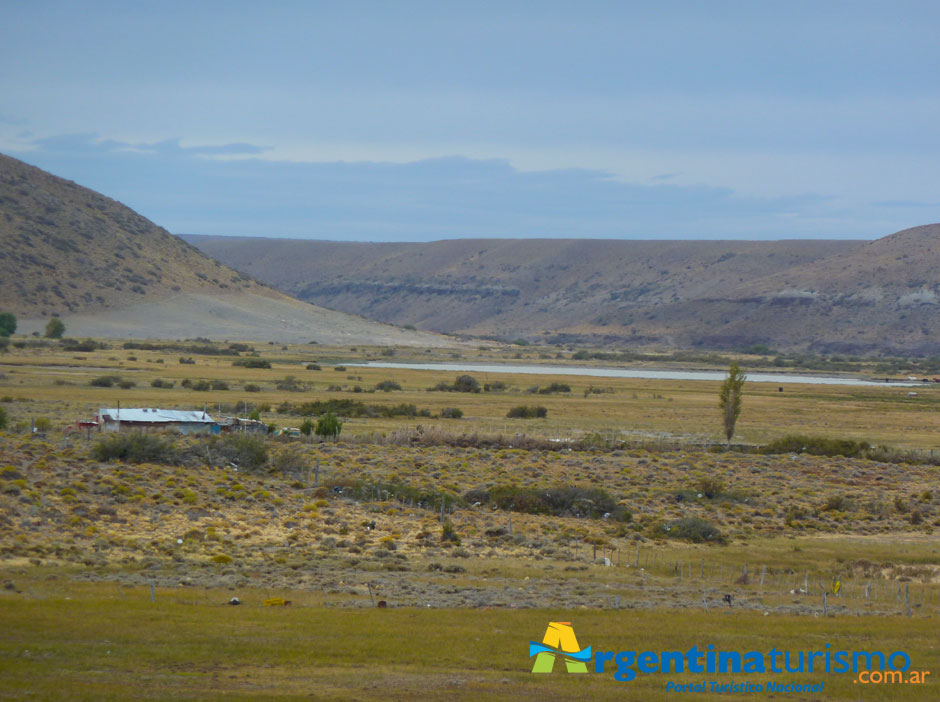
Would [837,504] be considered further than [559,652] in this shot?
Yes

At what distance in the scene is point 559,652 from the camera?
1452 cm

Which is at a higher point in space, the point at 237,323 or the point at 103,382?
the point at 237,323

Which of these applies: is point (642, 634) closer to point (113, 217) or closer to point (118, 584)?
point (118, 584)

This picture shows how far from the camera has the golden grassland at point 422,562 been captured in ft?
44.5

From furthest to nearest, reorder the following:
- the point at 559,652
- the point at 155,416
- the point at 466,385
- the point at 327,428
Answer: the point at 466,385
the point at 327,428
the point at 155,416
the point at 559,652

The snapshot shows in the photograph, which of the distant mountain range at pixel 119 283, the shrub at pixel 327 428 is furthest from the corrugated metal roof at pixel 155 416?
the distant mountain range at pixel 119 283

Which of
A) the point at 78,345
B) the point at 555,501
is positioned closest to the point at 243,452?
the point at 555,501

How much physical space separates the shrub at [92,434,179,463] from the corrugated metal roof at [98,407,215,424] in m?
7.08

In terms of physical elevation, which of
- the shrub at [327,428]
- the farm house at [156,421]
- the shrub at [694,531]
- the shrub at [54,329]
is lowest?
the shrub at [694,531]

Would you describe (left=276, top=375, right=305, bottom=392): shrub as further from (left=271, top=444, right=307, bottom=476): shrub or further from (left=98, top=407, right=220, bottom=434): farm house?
(left=271, top=444, right=307, bottom=476): shrub

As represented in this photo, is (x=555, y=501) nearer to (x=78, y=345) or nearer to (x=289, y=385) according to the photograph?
(x=289, y=385)

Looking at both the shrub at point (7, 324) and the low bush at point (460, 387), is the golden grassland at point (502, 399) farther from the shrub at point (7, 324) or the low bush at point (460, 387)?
the shrub at point (7, 324)

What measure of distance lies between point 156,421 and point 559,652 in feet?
87.9

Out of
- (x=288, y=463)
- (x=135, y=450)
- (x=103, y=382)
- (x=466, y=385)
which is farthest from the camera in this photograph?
(x=466, y=385)
